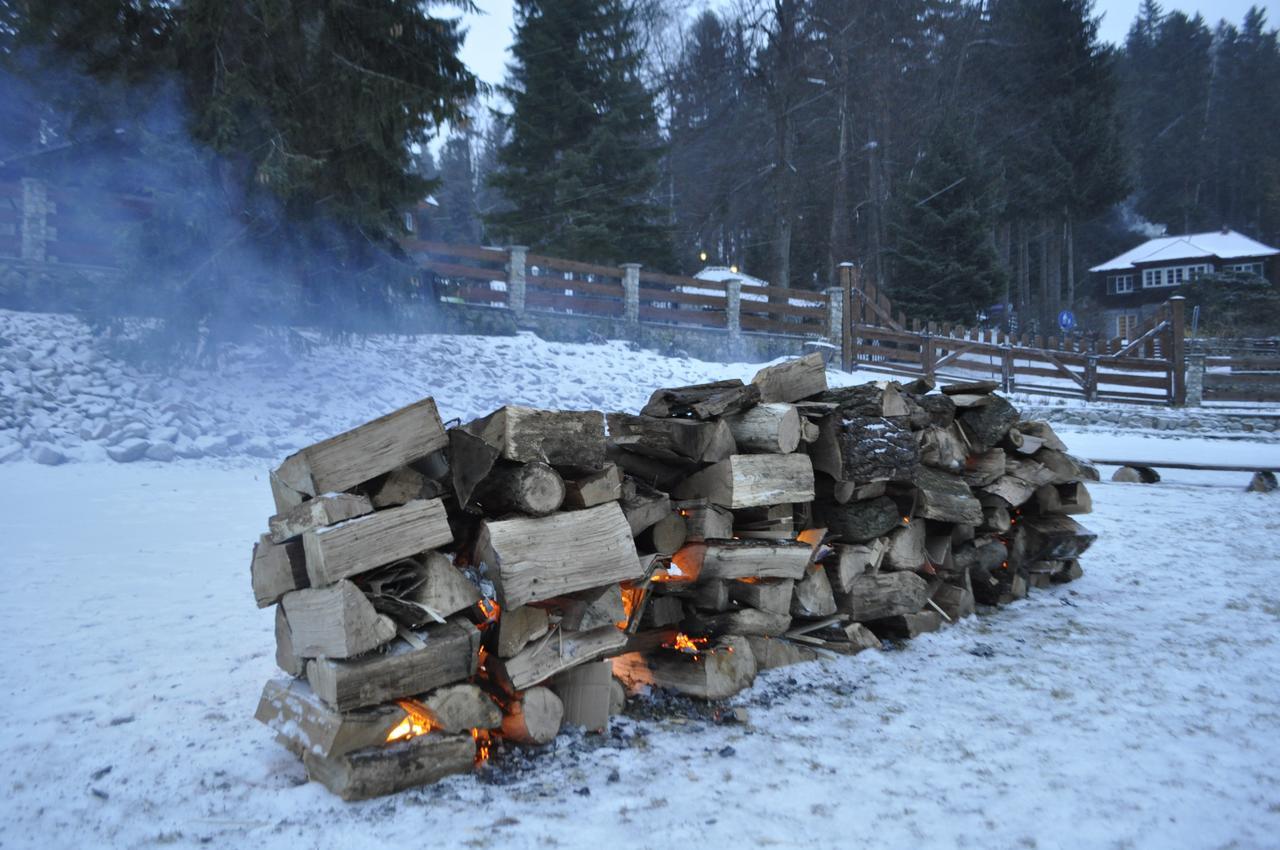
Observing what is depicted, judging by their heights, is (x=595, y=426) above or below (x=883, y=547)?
above

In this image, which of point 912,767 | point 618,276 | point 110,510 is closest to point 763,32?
point 618,276

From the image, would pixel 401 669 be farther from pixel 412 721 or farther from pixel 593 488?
pixel 593 488

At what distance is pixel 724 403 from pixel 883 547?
139cm

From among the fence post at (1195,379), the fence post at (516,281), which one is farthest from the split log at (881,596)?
the fence post at (1195,379)

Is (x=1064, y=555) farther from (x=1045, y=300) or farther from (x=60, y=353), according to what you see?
(x=1045, y=300)

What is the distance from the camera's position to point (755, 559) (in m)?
3.86

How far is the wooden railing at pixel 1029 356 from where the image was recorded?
57.2ft

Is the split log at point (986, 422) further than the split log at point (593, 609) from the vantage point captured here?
Yes

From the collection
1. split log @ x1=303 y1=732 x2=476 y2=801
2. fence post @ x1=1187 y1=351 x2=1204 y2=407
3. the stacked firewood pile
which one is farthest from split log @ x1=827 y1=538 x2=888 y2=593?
fence post @ x1=1187 y1=351 x2=1204 y2=407

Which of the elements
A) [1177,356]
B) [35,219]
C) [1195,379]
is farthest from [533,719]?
[1195,379]

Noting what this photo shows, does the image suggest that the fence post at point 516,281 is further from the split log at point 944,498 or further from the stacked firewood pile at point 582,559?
the split log at point 944,498

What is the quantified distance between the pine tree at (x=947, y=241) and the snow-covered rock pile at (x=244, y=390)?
55.2ft

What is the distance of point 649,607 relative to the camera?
3783 millimetres

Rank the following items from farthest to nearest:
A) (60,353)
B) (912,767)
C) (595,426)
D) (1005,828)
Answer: (60,353) → (595,426) → (912,767) → (1005,828)
